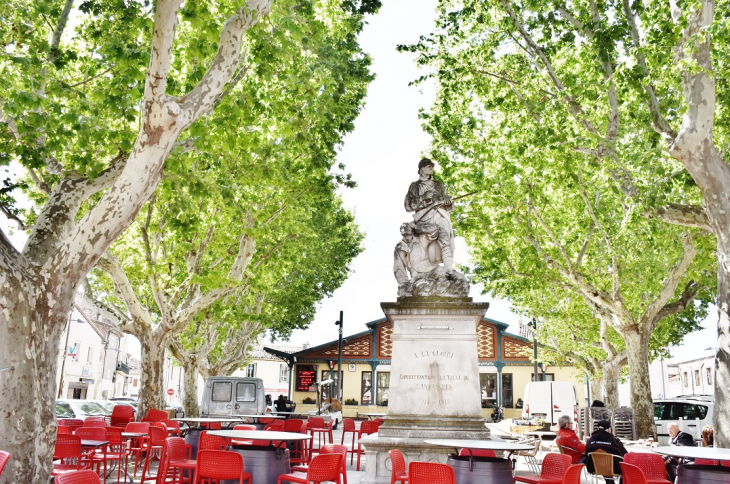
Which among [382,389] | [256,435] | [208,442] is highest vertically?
[382,389]

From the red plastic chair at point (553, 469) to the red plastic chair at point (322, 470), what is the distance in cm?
216

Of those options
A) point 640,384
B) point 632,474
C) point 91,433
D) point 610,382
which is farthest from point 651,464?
point 610,382

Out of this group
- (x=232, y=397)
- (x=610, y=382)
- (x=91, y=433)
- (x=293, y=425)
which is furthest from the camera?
(x=610, y=382)

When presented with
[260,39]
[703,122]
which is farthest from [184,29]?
[703,122]

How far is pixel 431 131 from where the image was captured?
18.9 metres

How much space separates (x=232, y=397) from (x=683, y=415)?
50.4 feet

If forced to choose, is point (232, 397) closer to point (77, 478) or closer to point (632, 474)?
point (632, 474)

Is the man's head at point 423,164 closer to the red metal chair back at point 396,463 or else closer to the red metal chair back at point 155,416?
the red metal chair back at point 396,463

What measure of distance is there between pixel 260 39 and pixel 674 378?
202 ft

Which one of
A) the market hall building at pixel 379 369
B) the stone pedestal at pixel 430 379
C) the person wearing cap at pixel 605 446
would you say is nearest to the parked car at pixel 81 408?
the stone pedestal at pixel 430 379

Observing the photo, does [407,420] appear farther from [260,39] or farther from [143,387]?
[143,387]

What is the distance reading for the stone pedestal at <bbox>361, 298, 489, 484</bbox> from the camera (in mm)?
8445

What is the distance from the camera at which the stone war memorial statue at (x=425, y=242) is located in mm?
9844

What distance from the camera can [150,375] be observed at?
1562cm
